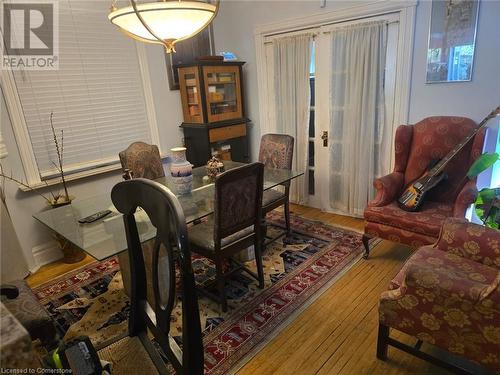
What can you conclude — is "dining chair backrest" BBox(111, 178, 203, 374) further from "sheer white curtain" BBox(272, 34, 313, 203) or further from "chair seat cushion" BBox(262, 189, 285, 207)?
"sheer white curtain" BBox(272, 34, 313, 203)

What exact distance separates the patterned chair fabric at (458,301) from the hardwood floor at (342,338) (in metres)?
0.31

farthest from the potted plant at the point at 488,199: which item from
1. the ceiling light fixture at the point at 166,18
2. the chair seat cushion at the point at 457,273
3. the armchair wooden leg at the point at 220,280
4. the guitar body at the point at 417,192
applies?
the ceiling light fixture at the point at 166,18

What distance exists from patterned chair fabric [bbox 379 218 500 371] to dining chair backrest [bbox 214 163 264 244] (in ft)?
3.22

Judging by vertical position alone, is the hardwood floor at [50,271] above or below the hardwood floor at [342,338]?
above

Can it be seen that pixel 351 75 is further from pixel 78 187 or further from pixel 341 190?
pixel 78 187

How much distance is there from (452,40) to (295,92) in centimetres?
154

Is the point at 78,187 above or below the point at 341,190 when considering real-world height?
above

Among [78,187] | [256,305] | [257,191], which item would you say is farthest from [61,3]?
[256,305]

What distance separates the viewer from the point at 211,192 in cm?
250

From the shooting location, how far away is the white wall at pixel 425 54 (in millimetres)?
2428

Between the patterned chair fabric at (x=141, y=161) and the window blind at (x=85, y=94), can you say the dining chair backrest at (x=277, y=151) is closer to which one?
the patterned chair fabric at (x=141, y=161)

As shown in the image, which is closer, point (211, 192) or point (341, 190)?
point (211, 192)

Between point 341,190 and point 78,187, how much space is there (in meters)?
2.78

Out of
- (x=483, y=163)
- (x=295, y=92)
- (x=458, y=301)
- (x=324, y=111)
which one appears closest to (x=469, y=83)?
(x=483, y=163)
